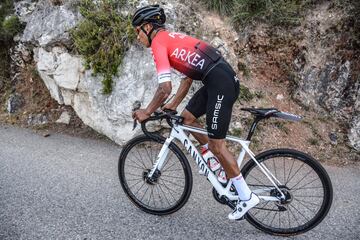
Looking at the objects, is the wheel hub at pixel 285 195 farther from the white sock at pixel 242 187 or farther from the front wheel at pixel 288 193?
the white sock at pixel 242 187

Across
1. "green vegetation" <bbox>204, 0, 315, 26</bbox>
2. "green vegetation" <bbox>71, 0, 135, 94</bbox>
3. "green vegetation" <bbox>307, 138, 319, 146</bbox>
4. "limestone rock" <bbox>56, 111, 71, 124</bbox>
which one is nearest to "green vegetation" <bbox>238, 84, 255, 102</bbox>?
"green vegetation" <bbox>307, 138, 319, 146</bbox>

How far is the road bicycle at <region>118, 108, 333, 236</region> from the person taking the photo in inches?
131

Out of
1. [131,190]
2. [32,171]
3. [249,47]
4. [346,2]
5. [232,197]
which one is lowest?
[32,171]

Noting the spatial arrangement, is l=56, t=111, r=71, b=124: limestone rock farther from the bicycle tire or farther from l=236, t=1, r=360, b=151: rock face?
l=236, t=1, r=360, b=151: rock face

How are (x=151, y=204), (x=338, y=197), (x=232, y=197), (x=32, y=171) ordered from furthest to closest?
1. (x=32, y=171)
2. (x=338, y=197)
3. (x=151, y=204)
4. (x=232, y=197)

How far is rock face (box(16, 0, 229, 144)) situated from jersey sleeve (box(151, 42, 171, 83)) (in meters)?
2.37

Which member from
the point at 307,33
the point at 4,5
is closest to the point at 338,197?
the point at 307,33

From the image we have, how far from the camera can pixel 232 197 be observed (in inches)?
136

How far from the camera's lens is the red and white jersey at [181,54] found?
331 cm

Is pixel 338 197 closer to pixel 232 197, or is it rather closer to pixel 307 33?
pixel 232 197

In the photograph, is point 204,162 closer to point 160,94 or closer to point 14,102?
point 160,94

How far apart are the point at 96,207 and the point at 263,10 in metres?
4.93

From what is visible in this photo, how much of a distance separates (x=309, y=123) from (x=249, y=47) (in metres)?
1.93

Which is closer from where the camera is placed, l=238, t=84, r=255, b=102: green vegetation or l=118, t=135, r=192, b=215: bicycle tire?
l=118, t=135, r=192, b=215: bicycle tire
